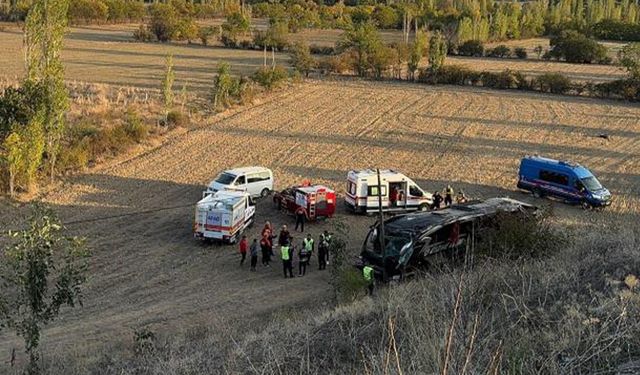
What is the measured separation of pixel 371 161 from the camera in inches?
1045

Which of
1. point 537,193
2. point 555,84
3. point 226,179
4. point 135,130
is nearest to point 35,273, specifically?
point 226,179

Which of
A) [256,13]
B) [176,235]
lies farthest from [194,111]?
[256,13]

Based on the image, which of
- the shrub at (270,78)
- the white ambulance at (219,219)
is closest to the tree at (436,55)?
the shrub at (270,78)

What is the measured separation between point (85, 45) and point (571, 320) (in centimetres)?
6587

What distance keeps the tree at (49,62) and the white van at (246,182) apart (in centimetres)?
579

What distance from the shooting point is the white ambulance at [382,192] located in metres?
20.3

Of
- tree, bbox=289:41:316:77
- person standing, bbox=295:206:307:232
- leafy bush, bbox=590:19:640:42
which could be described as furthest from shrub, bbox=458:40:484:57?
person standing, bbox=295:206:307:232

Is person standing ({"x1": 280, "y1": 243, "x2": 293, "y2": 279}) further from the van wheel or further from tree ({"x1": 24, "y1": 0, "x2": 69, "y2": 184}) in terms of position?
tree ({"x1": 24, "y1": 0, "x2": 69, "y2": 184})

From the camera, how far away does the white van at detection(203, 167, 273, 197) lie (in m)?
20.9

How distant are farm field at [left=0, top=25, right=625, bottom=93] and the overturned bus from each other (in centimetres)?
2821

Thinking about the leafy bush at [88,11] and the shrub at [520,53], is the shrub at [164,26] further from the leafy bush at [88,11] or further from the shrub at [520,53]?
the shrub at [520,53]

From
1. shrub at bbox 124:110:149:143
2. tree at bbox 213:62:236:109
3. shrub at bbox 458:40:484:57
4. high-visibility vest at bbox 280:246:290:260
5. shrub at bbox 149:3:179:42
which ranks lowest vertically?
high-visibility vest at bbox 280:246:290:260

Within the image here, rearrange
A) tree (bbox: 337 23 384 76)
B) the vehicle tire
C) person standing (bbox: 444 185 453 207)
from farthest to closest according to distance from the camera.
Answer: tree (bbox: 337 23 384 76) < the vehicle tire < person standing (bbox: 444 185 453 207)

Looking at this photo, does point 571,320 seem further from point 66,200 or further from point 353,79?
point 353,79
